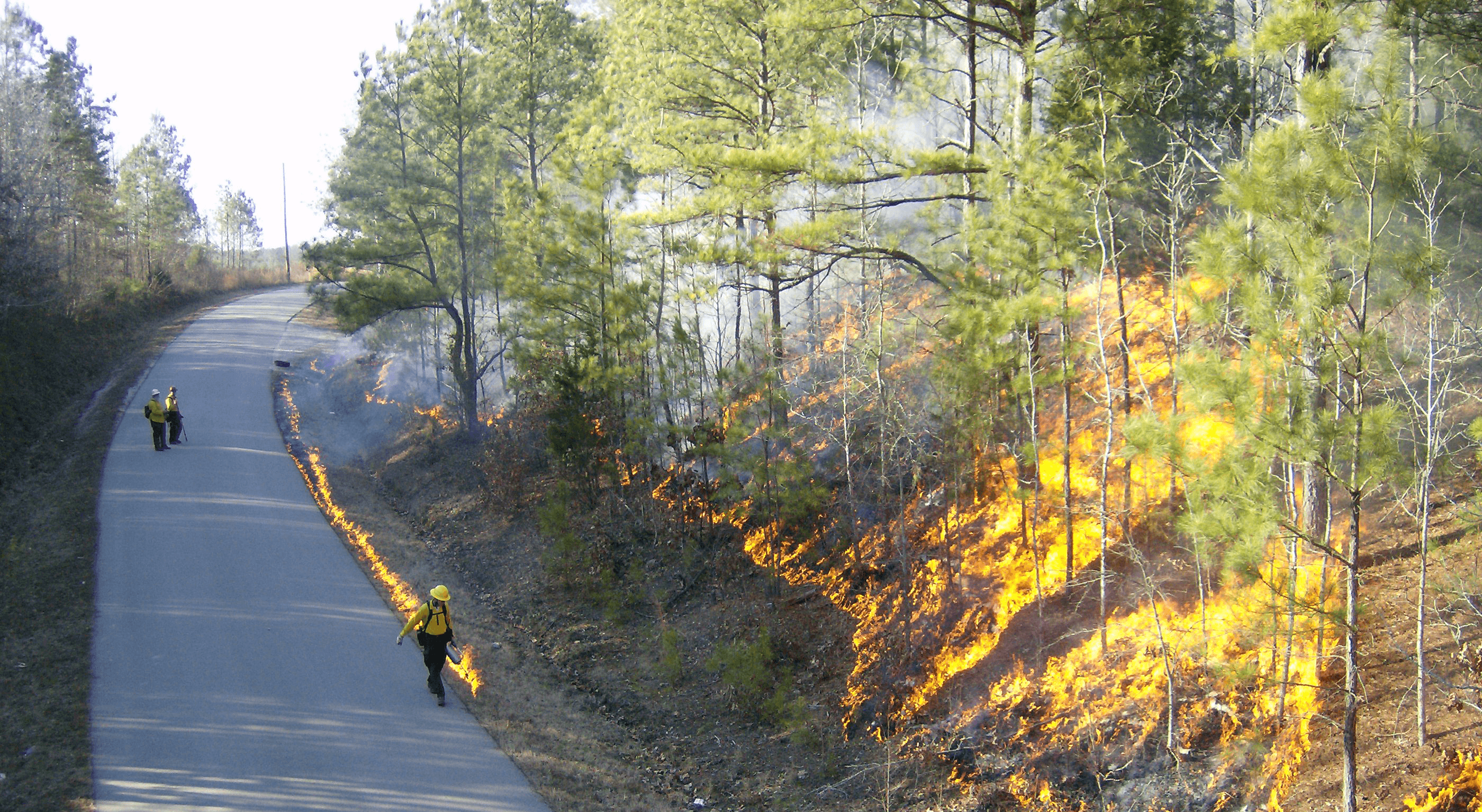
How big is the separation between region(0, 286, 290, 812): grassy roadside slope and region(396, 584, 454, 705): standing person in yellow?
3.27 metres

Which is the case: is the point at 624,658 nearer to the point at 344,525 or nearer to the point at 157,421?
the point at 344,525

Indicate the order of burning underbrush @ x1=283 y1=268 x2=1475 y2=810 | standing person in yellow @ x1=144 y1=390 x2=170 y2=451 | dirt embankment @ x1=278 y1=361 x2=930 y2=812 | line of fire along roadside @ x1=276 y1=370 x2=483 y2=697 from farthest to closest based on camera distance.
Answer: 1. standing person in yellow @ x1=144 y1=390 x2=170 y2=451
2. line of fire along roadside @ x1=276 y1=370 x2=483 y2=697
3. dirt embankment @ x1=278 y1=361 x2=930 y2=812
4. burning underbrush @ x1=283 y1=268 x2=1475 y2=810

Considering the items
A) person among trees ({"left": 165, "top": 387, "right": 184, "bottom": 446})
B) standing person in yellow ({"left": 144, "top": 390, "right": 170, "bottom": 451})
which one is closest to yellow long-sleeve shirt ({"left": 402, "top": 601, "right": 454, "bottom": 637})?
standing person in yellow ({"left": 144, "top": 390, "right": 170, "bottom": 451})

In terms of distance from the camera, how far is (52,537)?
1433 centimetres

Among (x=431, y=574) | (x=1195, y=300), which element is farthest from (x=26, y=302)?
(x=1195, y=300)

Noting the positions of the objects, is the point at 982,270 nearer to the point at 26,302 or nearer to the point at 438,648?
the point at 438,648

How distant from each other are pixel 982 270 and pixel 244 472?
1593 cm

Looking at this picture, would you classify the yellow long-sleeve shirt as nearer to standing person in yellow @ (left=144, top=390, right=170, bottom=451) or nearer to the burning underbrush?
the burning underbrush

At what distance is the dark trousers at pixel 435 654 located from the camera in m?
10.2

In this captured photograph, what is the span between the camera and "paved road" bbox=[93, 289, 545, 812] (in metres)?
8.30

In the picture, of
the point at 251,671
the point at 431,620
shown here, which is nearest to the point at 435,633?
the point at 431,620

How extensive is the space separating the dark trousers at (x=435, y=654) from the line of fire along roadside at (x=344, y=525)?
1.57ft

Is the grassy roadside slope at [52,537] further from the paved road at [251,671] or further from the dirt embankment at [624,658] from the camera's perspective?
the dirt embankment at [624,658]

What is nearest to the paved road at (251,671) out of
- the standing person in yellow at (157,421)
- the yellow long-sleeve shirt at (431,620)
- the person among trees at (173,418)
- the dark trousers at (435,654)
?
the dark trousers at (435,654)
